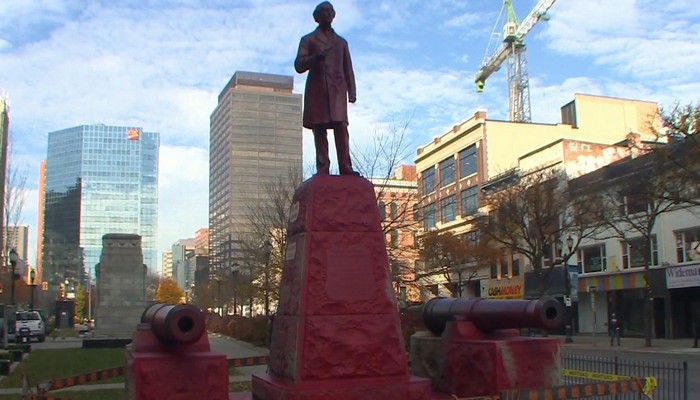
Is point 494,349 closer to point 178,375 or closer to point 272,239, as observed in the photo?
point 178,375

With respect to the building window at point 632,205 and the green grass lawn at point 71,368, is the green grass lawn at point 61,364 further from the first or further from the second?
the building window at point 632,205

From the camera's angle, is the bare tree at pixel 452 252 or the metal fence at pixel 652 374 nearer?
the metal fence at pixel 652 374

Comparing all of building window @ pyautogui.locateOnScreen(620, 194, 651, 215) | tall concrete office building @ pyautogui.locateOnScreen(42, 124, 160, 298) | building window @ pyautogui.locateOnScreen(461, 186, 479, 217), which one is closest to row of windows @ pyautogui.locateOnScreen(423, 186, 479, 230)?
building window @ pyautogui.locateOnScreen(461, 186, 479, 217)

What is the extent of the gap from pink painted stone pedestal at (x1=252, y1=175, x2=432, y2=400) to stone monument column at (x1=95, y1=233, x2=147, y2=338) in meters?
32.4

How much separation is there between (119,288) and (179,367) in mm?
33718

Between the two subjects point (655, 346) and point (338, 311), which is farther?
point (655, 346)

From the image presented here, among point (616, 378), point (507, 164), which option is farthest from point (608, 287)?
point (616, 378)

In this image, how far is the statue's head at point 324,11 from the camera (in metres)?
9.78

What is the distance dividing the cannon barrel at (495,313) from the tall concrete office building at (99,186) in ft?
460

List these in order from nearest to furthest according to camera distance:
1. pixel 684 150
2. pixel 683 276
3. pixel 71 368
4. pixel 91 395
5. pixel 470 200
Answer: pixel 91 395, pixel 71 368, pixel 684 150, pixel 683 276, pixel 470 200

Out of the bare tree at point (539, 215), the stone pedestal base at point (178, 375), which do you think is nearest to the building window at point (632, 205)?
the bare tree at point (539, 215)

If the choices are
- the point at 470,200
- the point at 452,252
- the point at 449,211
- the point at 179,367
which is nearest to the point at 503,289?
the point at 452,252

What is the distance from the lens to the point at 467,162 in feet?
206

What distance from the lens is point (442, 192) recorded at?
221 ft
